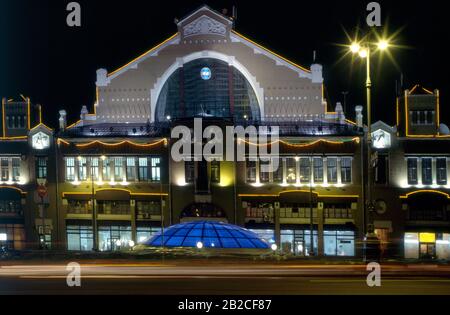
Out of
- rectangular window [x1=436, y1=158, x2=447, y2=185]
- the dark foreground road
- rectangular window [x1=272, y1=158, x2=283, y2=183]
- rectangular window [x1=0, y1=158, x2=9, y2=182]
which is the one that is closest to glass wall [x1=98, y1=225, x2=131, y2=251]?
rectangular window [x1=0, y1=158, x2=9, y2=182]

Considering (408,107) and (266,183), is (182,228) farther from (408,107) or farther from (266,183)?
(408,107)

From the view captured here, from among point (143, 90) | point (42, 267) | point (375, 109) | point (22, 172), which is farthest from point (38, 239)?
point (375, 109)

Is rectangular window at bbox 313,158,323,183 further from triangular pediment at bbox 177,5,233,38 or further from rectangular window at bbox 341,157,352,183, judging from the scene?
triangular pediment at bbox 177,5,233,38

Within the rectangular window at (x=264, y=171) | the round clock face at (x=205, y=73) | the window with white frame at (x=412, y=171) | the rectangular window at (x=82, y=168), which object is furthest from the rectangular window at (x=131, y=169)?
the window with white frame at (x=412, y=171)

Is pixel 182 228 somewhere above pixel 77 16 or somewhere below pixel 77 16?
below

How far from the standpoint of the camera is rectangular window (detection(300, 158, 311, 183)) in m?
51.2

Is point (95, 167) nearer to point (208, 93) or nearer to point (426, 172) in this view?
point (208, 93)

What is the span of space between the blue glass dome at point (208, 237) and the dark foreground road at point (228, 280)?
13.9 metres

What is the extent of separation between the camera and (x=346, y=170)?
5091 centimetres

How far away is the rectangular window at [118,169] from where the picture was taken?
54.1 m

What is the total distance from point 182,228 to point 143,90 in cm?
1863

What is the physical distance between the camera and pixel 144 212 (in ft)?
176

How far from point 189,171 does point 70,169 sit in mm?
11558

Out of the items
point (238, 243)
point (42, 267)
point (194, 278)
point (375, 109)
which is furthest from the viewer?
point (375, 109)
